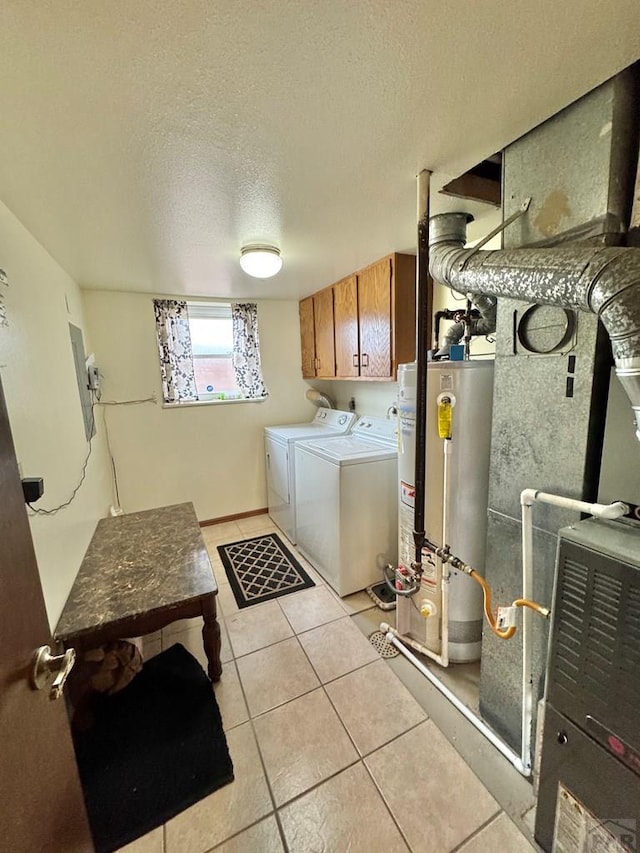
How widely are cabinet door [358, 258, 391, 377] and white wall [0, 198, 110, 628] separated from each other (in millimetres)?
1956

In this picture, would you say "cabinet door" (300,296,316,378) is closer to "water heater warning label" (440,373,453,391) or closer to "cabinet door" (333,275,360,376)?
"cabinet door" (333,275,360,376)

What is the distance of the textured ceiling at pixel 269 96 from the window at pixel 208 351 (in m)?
1.51

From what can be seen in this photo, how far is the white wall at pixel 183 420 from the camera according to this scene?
10.1 feet

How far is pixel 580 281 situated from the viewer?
90 cm

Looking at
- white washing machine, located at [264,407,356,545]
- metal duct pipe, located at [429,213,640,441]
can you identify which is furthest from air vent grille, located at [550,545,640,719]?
white washing machine, located at [264,407,356,545]

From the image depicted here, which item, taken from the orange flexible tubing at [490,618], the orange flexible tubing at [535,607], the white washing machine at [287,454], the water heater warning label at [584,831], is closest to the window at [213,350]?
the white washing machine at [287,454]

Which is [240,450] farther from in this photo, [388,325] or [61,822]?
[61,822]

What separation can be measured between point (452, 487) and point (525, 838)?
1154 millimetres

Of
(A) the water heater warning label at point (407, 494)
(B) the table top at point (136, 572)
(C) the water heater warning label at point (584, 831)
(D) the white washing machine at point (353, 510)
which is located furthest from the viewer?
(D) the white washing machine at point (353, 510)

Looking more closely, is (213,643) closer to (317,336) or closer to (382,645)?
(382,645)

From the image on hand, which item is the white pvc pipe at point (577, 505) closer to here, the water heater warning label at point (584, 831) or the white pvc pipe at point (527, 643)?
the white pvc pipe at point (527, 643)

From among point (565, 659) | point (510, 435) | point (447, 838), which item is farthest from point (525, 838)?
point (510, 435)

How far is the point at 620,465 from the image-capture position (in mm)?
1002

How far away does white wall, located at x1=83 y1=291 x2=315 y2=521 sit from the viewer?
307 centimetres
